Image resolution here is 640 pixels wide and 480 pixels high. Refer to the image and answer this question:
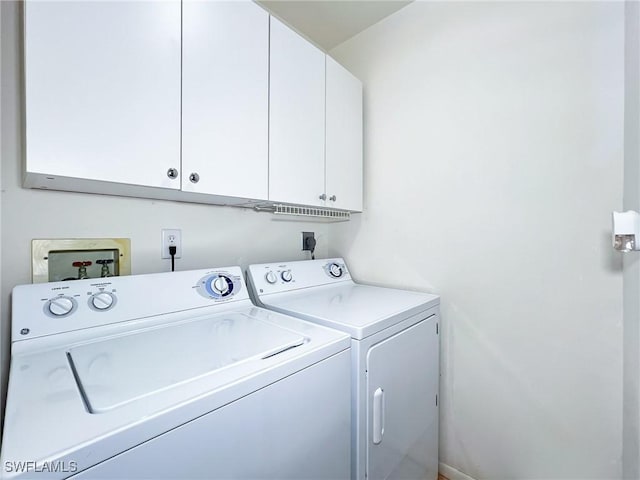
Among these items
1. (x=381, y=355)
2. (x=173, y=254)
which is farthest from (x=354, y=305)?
(x=173, y=254)

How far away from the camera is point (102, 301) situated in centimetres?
98

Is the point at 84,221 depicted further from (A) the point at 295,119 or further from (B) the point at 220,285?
(A) the point at 295,119

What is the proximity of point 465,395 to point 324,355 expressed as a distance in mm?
1060

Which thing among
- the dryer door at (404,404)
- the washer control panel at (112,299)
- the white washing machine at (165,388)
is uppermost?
the washer control panel at (112,299)

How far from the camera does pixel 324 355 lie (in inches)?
34.0

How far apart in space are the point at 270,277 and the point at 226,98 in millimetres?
832

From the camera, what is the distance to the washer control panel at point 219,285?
123 cm

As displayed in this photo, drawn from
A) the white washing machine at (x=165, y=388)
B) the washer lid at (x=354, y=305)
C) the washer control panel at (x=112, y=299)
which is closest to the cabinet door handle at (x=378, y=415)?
the white washing machine at (x=165, y=388)

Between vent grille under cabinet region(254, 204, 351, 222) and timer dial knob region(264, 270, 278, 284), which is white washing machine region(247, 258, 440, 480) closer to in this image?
timer dial knob region(264, 270, 278, 284)

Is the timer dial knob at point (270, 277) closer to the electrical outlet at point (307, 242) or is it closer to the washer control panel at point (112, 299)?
the washer control panel at point (112, 299)

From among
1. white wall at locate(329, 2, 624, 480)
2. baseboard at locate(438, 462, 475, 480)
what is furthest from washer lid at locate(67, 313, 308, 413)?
baseboard at locate(438, 462, 475, 480)

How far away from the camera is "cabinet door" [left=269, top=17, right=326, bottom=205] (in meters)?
1.32

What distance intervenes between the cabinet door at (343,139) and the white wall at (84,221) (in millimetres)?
497

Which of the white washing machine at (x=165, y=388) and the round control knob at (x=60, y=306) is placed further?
the round control knob at (x=60, y=306)
